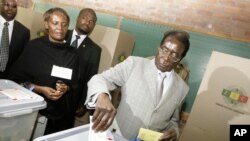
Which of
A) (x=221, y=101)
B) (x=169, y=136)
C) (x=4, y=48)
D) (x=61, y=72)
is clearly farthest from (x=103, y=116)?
(x=4, y=48)

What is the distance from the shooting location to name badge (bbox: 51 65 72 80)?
1.98 metres

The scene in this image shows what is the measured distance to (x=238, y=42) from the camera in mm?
2840

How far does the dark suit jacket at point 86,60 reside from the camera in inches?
98.9

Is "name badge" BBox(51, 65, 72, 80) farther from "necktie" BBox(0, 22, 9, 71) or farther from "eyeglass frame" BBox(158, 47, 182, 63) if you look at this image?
"eyeglass frame" BBox(158, 47, 182, 63)

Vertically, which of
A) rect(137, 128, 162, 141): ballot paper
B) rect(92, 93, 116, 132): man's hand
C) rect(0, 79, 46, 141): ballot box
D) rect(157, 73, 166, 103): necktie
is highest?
rect(157, 73, 166, 103): necktie

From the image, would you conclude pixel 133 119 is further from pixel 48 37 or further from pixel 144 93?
pixel 48 37

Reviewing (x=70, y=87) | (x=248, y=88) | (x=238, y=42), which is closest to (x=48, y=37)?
(x=70, y=87)

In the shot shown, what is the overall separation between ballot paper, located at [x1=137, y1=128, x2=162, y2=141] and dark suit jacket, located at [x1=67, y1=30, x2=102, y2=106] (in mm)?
1374

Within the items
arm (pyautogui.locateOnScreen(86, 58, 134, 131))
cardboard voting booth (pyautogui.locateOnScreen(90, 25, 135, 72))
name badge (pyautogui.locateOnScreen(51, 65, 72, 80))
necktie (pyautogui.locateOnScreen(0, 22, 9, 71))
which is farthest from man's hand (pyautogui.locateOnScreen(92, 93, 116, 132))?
cardboard voting booth (pyautogui.locateOnScreen(90, 25, 135, 72))

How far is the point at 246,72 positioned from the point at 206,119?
534mm

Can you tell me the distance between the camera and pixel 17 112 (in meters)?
1.32

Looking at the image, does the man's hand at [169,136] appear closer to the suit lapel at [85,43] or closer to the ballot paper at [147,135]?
the ballot paper at [147,135]

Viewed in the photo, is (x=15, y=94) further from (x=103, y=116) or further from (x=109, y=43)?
(x=109, y=43)

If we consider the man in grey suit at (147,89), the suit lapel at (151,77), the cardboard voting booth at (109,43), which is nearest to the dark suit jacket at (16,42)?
the cardboard voting booth at (109,43)
